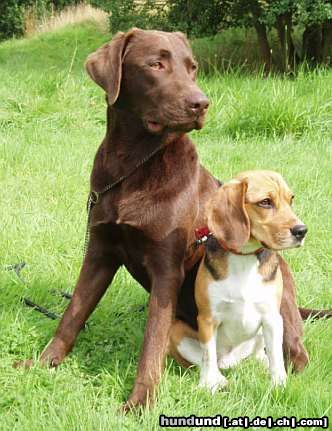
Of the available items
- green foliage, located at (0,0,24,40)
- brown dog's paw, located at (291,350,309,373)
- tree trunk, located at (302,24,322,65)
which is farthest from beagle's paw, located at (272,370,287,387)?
green foliage, located at (0,0,24,40)

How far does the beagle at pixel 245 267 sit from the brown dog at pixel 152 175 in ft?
0.55

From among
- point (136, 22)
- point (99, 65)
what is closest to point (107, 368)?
point (99, 65)

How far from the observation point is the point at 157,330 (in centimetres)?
322

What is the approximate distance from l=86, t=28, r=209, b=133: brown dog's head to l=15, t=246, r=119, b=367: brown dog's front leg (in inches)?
31.6

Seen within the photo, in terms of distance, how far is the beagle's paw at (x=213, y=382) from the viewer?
10.3 ft

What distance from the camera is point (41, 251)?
4.76 meters

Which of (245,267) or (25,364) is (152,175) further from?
(25,364)

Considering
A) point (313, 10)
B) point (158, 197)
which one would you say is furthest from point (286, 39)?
point (158, 197)

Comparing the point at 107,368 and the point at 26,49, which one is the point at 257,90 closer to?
the point at 107,368

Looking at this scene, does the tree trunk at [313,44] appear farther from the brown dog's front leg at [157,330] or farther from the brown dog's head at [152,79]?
the brown dog's front leg at [157,330]

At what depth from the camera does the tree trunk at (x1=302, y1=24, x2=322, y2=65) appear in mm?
11820

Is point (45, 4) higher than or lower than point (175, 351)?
lower

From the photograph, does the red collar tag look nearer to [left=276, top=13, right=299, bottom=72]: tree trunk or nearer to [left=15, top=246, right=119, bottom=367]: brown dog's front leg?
[left=15, top=246, right=119, bottom=367]: brown dog's front leg

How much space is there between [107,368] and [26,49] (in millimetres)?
16854
